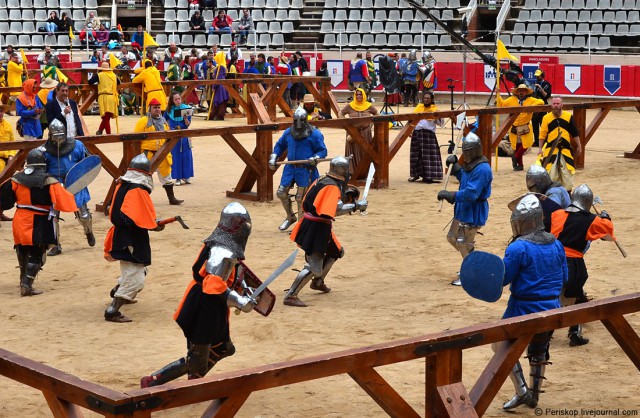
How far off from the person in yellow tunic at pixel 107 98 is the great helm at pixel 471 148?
11931 millimetres

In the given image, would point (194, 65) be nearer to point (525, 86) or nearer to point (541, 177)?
point (525, 86)

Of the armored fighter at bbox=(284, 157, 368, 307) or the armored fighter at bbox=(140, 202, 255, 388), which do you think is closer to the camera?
the armored fighter at bbox=(140, 202, 255, 388)

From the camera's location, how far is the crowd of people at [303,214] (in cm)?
663

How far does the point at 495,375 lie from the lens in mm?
5375

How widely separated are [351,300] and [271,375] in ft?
16.6

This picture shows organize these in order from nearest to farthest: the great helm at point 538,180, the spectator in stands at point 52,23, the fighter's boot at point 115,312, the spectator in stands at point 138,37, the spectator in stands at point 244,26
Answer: the great helm at point 538,180 → the fighter's boot at point 115,312 → the spectator in stands at point 138,37 → the spectator in stands at point 244,26 → the spectator in stands at point 52,23

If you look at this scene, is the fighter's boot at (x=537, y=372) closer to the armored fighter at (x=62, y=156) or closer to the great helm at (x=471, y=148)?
the great helm at (x=471, y=148)

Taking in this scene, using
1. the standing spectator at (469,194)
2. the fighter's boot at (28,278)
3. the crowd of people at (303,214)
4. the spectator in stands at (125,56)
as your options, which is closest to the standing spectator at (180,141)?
the crowd of people at (303,214)

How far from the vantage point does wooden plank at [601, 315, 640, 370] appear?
5965 millimetres

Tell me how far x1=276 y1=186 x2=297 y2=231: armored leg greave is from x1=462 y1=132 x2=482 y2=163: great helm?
321cm

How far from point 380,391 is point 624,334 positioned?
1.74 m

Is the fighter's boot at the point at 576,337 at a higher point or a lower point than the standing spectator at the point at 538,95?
lower

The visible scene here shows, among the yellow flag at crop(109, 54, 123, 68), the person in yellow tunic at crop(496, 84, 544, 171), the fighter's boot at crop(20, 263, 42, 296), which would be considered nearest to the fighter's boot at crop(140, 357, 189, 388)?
the fighter's boot at crop(20, 263, 42, 296)

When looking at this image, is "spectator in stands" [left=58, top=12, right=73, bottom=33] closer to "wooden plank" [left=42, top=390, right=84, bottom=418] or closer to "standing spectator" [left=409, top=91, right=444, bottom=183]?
"standing spectator" [left=409, top=91, right=444, bottom=183]
